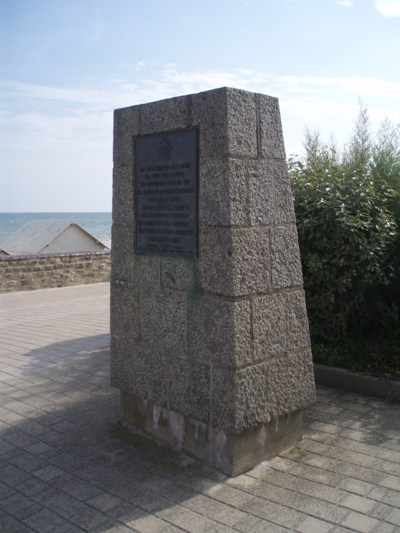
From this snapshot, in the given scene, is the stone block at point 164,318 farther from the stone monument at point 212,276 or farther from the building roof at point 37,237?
the building roof at point 37,237

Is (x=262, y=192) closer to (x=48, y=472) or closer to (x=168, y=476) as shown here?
(x=168, y=476)

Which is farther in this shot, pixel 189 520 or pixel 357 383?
pixel 357 383

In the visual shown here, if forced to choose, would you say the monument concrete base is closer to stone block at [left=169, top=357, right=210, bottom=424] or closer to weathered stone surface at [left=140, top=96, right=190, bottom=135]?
stone block at [left=169, top=357, right=210, bottom=424]

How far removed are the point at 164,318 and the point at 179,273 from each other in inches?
13.4

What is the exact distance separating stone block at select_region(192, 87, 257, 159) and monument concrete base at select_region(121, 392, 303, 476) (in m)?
1.68

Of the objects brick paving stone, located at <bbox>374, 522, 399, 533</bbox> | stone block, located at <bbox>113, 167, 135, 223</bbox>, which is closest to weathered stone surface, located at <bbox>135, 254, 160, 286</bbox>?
stone block, located at <bbox>113, 167, 135, 223</bbox>

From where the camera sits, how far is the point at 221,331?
320 cm

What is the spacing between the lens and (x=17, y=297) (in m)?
11.5

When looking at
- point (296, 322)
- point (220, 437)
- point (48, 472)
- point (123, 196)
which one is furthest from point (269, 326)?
point (48, 472)

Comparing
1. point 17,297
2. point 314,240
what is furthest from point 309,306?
point 17,297

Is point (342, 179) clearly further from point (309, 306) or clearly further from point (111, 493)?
point (111, 493)

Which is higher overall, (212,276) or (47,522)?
(212,276)

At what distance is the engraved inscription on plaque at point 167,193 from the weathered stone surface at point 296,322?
29.0 inches

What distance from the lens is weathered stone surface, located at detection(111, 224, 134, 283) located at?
379 centimetres
